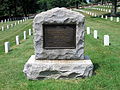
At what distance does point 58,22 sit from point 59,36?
0.56m

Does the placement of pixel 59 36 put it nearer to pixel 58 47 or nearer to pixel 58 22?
pixel 58 47

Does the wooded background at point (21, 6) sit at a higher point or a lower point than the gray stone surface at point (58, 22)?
lower

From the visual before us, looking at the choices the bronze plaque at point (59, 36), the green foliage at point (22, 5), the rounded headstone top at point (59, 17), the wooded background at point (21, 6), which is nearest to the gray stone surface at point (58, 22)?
the rounded headstone top at point (59, 17)

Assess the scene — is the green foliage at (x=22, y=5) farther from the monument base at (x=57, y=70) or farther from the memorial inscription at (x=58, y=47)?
the monument base at (x=57, y=70)

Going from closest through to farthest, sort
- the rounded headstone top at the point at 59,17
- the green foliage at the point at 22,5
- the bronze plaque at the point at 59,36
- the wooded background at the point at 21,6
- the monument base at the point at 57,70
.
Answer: the monument base at the point at 57,70 → the rounded headstone top at the point at 59,17 → the bronze plaque at the point at 59,36 → the wooded background at the point at 21,6 → the green foliage at the point at 22,5

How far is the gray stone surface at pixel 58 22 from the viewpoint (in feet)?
34.6

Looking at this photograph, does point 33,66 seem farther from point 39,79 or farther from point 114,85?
point 114,85

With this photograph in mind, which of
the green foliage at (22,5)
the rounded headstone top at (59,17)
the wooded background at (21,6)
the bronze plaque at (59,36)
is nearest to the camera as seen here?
the rounded headstone top at (59,17)

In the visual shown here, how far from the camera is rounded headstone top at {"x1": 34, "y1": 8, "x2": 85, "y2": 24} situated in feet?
34.5

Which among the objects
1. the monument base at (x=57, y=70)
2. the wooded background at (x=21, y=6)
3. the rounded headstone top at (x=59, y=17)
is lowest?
the wooded background at (x=21, y=6)

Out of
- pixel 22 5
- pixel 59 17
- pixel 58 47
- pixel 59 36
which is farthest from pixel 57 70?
pixel 22 5

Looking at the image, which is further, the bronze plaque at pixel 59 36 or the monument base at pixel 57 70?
the bronze plaque at pixel 59 36

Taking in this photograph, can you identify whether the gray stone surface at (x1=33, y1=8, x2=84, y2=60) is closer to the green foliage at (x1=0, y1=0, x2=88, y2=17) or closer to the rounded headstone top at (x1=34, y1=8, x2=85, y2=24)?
the rounded headstone top at (x1=34, y1=8, x2=85, y2=24)

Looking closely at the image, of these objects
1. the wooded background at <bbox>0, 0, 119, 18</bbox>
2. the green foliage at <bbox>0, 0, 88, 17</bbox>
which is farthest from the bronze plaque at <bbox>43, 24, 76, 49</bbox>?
the green foliage at <bbox>0, 0, 88, 17</bbox>
